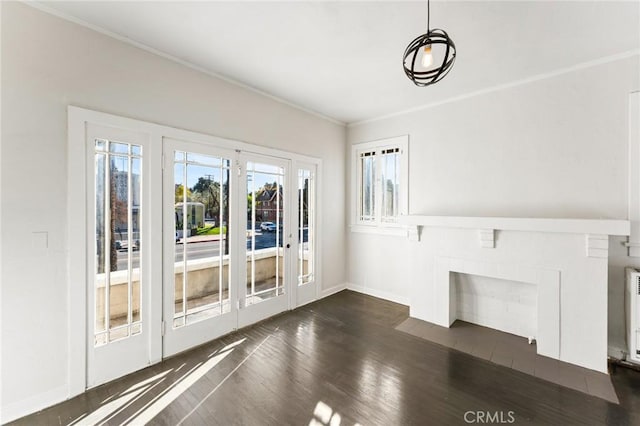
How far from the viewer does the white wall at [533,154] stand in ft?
8.82

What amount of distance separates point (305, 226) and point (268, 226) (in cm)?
77

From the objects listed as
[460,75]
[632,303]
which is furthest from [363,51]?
[632,303]

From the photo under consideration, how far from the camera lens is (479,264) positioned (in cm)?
324

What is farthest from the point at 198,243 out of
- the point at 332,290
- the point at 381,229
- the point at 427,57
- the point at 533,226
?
the point at 533,226

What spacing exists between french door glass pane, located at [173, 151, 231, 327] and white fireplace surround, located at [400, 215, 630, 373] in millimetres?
2650

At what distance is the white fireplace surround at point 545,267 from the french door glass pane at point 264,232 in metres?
2.05

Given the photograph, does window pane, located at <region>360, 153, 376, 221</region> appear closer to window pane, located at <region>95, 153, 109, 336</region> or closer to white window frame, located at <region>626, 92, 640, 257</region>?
white window frame, located at <region>626, 92, 640, 257</region>

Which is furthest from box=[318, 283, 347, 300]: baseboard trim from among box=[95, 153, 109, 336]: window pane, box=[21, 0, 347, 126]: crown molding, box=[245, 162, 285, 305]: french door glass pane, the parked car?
box=[21, 0, 347, 126]: crown molding

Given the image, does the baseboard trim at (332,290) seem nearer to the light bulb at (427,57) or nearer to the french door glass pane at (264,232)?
the french door glass pane at (264,232)

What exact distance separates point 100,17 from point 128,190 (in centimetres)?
145

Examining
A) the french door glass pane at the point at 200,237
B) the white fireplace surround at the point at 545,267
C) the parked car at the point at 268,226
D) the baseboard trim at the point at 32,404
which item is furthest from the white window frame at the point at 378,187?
the baseboard trim at the point at 32,404

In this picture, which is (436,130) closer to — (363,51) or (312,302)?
(363,51)

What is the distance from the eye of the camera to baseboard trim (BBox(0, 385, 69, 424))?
193 centimetres

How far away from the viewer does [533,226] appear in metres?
2.85
